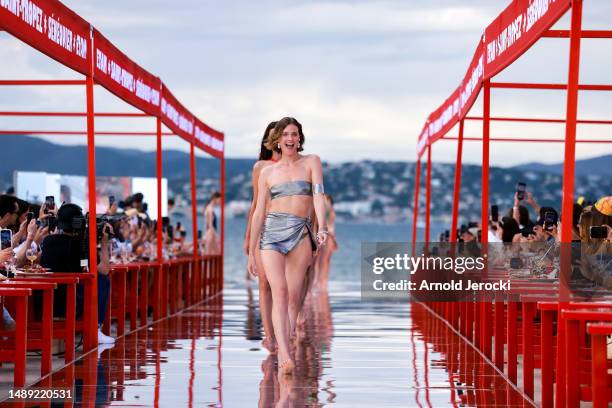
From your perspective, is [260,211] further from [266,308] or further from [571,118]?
[571,118]

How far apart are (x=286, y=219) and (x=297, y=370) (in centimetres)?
103

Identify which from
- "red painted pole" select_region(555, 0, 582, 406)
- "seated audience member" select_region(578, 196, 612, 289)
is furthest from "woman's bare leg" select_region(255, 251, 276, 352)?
"red painted pole" select_region(555, 0, 582, 406)

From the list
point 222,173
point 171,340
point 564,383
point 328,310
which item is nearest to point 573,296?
point 564,383

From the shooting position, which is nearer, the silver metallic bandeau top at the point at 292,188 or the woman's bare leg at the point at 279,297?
the woman's bare leg at the point at 279,297

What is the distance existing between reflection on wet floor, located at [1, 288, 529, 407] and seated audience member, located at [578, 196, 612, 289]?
901mm

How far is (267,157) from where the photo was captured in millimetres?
11242

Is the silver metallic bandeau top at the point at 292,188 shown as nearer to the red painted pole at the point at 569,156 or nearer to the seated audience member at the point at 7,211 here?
the seated audience member at the point at 7,211

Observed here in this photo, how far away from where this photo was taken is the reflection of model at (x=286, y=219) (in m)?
9.28

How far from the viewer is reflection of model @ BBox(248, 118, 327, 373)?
9281mm

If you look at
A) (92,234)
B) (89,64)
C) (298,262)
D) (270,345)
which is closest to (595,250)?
(298,262)

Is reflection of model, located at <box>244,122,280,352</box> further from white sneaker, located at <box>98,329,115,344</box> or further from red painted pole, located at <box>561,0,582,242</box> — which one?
red painted pole, located at <box>561,0,582,242</box>

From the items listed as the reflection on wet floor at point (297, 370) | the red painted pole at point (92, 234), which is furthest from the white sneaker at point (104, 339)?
the red painted pole at point (92, 234)

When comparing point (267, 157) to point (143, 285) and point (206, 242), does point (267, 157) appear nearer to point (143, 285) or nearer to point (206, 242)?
point (143, 285)

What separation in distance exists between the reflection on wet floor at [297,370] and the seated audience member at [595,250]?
90 cm
